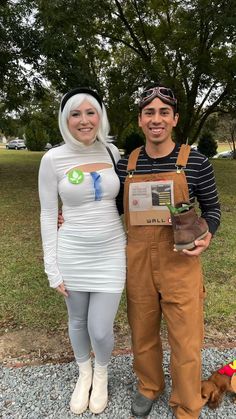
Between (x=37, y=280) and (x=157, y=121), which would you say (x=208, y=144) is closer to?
(x=37, y=280)

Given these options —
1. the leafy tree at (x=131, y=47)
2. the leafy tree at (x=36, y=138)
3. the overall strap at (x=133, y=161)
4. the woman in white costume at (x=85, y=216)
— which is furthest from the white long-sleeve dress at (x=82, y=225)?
the leafy tree at (x=36, y=138)

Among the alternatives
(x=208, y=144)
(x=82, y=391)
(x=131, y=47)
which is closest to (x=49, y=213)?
(x=82, y=391)

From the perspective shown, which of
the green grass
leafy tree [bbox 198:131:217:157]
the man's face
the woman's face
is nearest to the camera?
the man's face

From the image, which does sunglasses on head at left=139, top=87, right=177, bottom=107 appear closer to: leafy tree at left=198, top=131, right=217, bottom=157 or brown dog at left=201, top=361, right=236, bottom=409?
brown dog at left=201, top=361, right=236, bottom=409

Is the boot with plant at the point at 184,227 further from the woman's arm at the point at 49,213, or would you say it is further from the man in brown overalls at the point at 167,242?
the woman's arm at the point at 49,213

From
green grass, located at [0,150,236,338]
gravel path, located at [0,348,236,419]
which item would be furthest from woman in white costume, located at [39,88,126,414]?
green grass, located at [0,150,236,338]

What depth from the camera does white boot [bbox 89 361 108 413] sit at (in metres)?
2.61

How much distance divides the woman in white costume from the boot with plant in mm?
428

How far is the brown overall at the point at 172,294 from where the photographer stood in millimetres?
2301

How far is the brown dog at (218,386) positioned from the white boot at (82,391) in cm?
73

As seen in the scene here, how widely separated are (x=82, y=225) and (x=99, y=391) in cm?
108

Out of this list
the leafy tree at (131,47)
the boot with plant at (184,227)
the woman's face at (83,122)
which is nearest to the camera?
the boot with plant at (184,227)

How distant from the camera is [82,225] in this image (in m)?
2.40

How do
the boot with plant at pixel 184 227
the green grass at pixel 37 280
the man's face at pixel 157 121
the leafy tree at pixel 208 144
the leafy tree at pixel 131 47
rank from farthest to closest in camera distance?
1. the leafy tree at pixel 208 144
2. the leafy tree at pixel 131 47
3. the green grass at pixel 37 280
4. the man's face at pixel 157 121
5. the boot with plant at pixel 184 227
